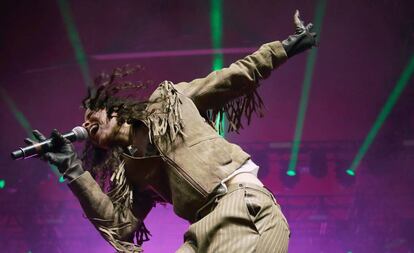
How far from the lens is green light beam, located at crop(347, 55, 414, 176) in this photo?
10.6 feet

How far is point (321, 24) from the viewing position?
3.12 m

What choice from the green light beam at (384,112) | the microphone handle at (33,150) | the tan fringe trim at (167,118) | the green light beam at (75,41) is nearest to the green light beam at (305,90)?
the green light beam at (384,112)

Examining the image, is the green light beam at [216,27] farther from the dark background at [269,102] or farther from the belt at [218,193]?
the belt at [218,193]

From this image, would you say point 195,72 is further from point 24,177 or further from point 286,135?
point 24,177

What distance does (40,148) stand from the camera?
1.39m

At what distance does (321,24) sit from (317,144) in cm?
71

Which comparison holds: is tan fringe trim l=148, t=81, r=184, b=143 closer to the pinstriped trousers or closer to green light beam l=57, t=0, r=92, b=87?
the pinstriped trousers

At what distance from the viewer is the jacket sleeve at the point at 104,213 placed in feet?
4.80

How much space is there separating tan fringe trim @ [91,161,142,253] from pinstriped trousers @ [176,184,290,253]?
0.70 feet

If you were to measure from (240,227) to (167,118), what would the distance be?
1.12 ft

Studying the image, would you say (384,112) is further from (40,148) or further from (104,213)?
(40,148)

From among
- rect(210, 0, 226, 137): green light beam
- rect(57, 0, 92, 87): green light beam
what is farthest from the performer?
rect(57, 0, 92, 87): green light beam

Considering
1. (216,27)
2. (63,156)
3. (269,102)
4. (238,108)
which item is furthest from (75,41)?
(63,156)

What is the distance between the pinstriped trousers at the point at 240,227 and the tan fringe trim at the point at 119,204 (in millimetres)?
212
